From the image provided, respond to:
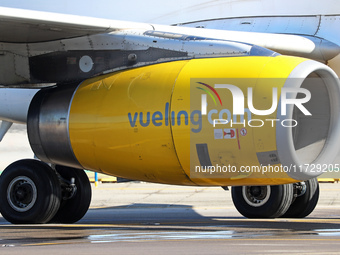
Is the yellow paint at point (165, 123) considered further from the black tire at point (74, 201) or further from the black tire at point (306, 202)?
the black tire at point (306, 202)

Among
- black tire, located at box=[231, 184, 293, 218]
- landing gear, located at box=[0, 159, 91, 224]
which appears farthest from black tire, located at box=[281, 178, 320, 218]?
landing gear, located at box=[0, 159, 91, 224]

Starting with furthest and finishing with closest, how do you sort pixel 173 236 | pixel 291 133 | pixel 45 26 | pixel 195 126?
pixel 45 26, pixel 195 126, pixel 291 133, pixel 173 236

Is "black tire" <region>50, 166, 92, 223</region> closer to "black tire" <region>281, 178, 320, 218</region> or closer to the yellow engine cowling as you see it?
the yellow engine cowling

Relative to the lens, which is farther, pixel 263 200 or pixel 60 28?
pixel 263 200

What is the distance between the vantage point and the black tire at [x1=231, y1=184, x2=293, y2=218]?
11031 mm

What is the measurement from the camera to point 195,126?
779 cm

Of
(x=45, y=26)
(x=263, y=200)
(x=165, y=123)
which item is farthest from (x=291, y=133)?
(x=263, y=200)

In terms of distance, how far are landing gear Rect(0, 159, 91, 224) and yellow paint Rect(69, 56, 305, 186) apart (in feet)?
3.26

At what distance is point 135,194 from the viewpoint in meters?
17.4

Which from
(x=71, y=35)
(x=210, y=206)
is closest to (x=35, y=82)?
(x=71, y=35)

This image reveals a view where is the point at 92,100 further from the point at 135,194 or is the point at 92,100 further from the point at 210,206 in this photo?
the point at 135,194

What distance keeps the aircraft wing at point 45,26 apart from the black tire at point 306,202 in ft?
13.6

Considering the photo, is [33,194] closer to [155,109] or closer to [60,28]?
[60,28]

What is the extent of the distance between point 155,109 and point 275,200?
12.2ft
